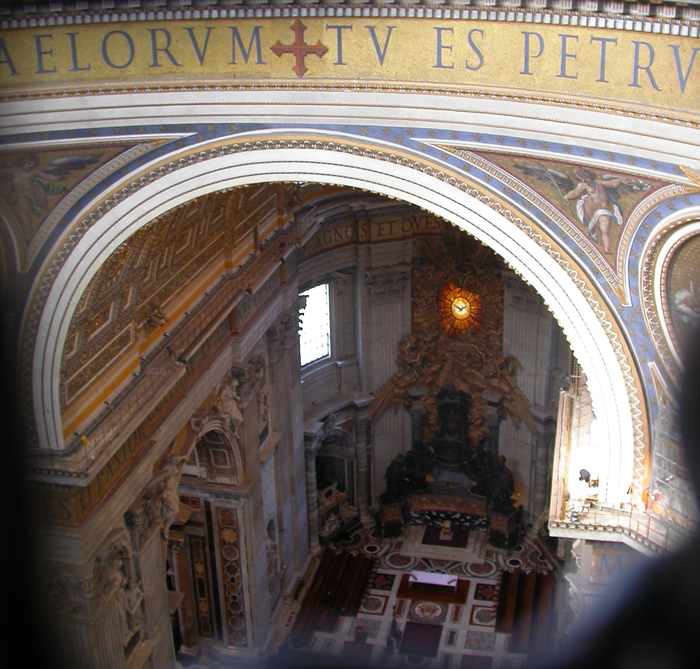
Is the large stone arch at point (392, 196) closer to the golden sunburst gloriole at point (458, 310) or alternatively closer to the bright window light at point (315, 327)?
the bright window light at point (315, 327)

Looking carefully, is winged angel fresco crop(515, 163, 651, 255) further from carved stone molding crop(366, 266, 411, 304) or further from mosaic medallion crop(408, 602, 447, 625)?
carved stone molding crop(366, 266, 411, 304)

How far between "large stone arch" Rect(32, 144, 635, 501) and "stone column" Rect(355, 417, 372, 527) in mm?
13649

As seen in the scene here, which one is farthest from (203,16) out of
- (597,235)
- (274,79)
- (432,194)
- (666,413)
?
(666,413)

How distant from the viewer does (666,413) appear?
9.34 metres

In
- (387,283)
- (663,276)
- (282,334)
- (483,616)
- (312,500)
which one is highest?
(663,276)

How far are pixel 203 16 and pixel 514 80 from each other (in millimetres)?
3088

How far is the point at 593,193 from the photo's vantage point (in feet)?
29.4

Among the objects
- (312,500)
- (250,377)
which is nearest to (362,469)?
(312,500)

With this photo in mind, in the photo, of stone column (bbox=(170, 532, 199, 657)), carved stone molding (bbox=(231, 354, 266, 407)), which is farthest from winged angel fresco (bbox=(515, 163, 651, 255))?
stone column (bbox=(170, 532, 199, 657))

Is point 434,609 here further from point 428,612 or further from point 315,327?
point 315,327

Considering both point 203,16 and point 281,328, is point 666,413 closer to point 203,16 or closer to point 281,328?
point 203,16

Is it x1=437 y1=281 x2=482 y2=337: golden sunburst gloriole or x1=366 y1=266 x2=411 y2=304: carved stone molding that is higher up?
x1=366 y1=266 x2=411 y2=304: carved stone molding

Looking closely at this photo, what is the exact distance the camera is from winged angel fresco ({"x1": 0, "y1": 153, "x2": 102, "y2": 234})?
9.98 m

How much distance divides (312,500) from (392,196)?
13.5 metres
